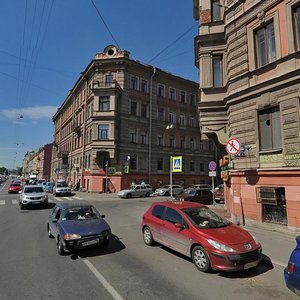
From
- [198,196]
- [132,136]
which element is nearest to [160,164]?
[132,136]

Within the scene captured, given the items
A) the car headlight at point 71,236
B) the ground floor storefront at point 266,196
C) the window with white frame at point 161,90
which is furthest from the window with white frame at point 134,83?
the car headlight at point 71,236

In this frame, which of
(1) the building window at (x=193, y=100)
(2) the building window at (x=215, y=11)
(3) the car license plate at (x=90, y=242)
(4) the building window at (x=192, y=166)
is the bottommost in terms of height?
(3) the car license plate at (x=90, y=242)

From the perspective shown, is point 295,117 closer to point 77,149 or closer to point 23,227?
point 23,227

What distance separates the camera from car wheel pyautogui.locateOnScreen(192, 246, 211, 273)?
6.46m

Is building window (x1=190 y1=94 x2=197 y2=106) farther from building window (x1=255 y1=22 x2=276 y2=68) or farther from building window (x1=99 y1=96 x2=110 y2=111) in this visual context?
building window (x1=255 y1=22 x2=276 y2=68)

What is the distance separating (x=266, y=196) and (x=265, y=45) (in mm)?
6329

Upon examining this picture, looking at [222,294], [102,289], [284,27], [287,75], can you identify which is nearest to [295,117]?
[287,75]

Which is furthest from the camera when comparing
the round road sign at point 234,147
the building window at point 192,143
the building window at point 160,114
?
the building window at point 192,143

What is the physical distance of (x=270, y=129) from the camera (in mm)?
11633

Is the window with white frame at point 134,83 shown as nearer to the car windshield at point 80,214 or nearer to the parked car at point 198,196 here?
the parked car at point 198,196

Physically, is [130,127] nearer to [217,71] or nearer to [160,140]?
[160,140]

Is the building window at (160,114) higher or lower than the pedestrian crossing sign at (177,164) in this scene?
higher

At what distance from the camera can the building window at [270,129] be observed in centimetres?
1127

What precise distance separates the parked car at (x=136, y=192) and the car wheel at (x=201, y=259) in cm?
2493
